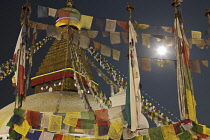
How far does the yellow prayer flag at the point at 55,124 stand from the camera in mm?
5615

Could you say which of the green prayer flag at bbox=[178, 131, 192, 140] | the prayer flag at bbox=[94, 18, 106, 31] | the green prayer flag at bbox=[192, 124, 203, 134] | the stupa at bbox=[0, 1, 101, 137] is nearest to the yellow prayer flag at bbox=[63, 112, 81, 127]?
the green prayer flag at bbox=[178, 131, 192, 140]

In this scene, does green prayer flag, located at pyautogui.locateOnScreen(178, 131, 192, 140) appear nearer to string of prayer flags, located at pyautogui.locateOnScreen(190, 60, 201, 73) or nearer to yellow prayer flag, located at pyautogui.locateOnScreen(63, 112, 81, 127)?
yellow prayer flag, located at pyautogui.locateOnScreen(63, 112, 81, 127)

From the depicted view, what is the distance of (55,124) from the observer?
564 centimetres

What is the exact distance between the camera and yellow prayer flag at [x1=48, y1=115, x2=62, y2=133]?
5.61m

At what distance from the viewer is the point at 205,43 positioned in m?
7.51

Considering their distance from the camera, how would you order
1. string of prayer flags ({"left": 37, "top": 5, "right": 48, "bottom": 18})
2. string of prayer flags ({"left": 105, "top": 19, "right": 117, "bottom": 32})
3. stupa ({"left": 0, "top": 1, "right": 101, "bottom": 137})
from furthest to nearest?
1. stupa ({"left": 0, "top": 1, "right": 101, "bottom": 137})
2. string of prayer flags ({"left": 105, "top": 19, "right": 117, "bottom": 32})
3. string of prayer flags ({"left": 37, "top": 5, "right": 48, "bottom": 18})

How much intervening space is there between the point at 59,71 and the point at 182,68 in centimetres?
906

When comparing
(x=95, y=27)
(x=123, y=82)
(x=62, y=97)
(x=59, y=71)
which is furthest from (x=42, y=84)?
(x=95, y=27)

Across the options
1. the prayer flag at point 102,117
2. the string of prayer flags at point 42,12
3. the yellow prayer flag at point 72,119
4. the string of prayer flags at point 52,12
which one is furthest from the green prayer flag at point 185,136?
the string of prayer flags at point 42,12

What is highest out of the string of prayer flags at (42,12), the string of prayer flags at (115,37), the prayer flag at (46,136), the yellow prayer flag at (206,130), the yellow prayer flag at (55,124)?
the string of prayer flags at (42,12)

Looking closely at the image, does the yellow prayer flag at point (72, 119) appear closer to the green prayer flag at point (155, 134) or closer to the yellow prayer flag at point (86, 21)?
the green prayer flag at point (155, 134)

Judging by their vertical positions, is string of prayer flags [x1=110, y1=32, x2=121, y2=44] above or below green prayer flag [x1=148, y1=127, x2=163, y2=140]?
above

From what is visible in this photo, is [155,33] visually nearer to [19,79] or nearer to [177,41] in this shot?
[177,41]

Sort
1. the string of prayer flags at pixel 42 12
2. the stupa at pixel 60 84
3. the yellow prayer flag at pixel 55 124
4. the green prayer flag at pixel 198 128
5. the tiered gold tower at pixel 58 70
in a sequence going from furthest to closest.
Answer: the tiered gold tower at pixel 58 70, the stupa at pixel 60 84, the string of prayer flags at pixel 42 12, the yellow prayer flag at pixel 55 124, the green prayer flag at pixel 198 128
